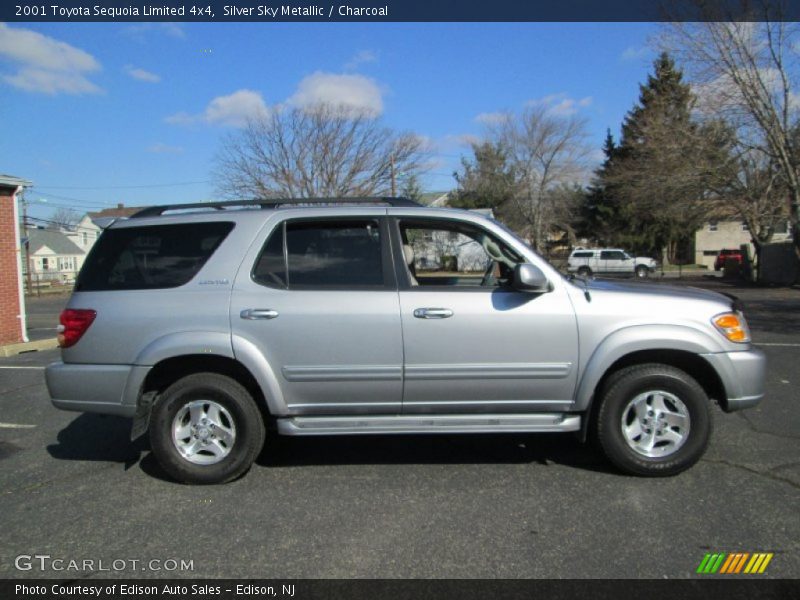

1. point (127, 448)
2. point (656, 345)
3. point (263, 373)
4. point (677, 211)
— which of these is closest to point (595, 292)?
point (656, 345)

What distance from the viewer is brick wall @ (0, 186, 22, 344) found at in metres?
11.9

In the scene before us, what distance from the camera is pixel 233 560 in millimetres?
3158

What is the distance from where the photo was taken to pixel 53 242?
72188mm

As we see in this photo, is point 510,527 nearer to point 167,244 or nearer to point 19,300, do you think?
point 167,244

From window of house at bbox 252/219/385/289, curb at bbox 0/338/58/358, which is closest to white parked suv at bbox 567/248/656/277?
curb at bbox 0/338/58/358

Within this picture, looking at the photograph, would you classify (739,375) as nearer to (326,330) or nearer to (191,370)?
(326,330)

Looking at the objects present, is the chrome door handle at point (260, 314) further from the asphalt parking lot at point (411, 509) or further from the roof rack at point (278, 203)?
the asphalt parking lot at point (411, 509)

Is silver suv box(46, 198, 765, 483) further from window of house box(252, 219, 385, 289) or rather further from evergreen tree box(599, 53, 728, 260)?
evergreen tree box(599, 53, 728, 260)

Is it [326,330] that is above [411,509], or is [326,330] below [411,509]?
above

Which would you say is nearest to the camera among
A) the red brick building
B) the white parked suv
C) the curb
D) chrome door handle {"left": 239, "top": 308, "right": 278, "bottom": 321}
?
chrome door handle {"left": 239, "top": 308, "right": 278, "bottom": 321}

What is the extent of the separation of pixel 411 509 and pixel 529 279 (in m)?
1.66

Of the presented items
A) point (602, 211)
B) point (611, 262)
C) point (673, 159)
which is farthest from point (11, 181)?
point (602, 211)

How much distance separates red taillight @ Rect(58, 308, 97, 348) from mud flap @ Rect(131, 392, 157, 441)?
63 cm

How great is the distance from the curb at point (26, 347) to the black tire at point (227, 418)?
918 cm
